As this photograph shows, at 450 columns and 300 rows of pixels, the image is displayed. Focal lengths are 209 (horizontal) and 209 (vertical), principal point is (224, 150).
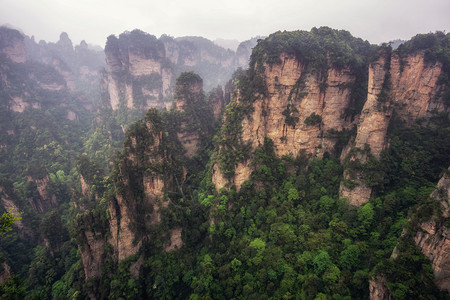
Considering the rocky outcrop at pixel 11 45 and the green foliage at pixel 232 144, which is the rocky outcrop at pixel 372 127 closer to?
the green foliage at pixel 232 144

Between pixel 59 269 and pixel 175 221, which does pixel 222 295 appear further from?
pixel 59 269

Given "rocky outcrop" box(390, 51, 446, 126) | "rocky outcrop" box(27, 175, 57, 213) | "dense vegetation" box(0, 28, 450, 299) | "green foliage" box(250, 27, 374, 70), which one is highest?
"green foliage" box(250, 27, 374, 70)

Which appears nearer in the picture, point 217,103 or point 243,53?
point 217,103

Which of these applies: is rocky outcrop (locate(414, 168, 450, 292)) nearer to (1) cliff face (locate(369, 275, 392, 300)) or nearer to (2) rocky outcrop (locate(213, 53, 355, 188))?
(1) cliff face (locate(369, 275, 392, 300))

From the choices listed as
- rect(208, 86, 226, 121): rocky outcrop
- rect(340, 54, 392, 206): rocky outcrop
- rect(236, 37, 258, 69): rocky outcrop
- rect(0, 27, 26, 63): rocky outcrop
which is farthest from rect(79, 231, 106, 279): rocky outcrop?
rect(236, 37, 258, 69): rocky outcrop

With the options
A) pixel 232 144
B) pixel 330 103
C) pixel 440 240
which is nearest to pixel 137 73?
pixel 232 144

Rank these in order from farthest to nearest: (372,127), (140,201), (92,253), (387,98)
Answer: (140,201), (372,127), (92,253), (387,98)

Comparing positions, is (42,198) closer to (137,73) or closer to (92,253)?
(92,253)

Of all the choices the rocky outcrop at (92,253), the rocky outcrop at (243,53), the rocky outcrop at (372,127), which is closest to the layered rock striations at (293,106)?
the rocky outcrop at (372,127)

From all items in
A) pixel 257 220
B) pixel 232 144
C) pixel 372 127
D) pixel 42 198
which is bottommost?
pixel 42 198
